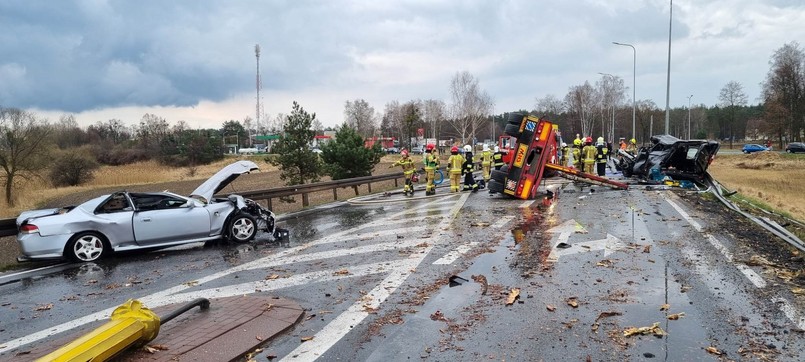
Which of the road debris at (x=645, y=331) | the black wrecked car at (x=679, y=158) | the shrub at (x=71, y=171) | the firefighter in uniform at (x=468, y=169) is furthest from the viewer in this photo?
the shrub at (x=71, y=171)

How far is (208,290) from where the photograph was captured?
6473 mm

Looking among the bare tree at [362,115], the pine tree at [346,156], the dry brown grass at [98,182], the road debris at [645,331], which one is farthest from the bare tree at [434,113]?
the road debris at [645,331]

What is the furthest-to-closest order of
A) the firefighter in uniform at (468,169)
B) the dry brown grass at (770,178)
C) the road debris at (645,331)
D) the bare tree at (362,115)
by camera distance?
the bare tree at (362,115) < the dry brown grass at (770,178) < the firefighter in uniform at (468,169) < the road debris at (645,331)

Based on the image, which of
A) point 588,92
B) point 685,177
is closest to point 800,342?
point 685,177

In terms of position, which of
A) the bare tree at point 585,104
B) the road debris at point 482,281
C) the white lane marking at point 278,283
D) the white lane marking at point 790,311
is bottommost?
the white lane marking at point 278,283

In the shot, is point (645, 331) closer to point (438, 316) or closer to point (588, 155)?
point (438, 316)

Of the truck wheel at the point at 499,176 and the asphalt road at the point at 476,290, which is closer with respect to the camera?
the asphalt road at the point at 476,290

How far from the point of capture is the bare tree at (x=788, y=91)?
186 ft

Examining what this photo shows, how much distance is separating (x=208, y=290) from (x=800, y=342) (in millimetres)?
6247

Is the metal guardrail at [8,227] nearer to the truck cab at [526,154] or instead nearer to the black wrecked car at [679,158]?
the truck cab at [526,154]

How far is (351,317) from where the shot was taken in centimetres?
518

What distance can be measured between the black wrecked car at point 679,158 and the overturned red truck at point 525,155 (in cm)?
601

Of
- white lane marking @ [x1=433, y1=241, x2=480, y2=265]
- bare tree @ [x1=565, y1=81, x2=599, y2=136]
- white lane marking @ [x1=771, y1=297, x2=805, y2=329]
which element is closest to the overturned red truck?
white lane marking @ [x1=433, y1=241, x2=480, y2=265]

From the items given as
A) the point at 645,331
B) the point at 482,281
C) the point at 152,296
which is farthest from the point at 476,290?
the point at 152,296
